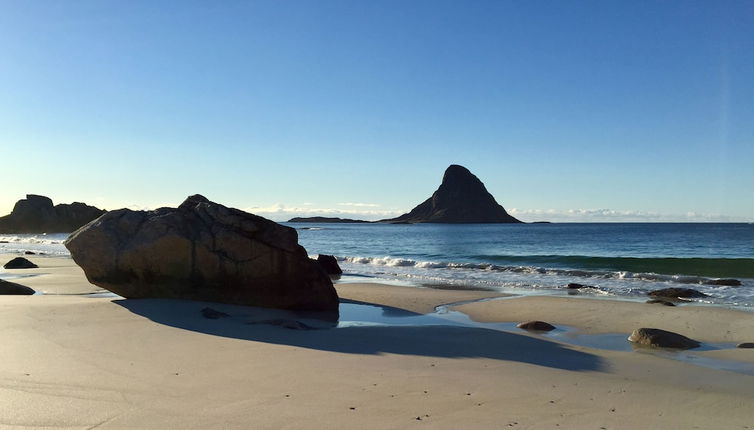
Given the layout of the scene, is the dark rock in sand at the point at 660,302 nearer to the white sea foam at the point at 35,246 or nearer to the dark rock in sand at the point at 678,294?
the dark rock in sand at the point at 678,294

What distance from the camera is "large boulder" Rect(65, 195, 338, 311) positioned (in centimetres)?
1235

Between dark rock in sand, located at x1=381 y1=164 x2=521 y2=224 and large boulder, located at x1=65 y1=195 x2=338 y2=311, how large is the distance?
17007cm

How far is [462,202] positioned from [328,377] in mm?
177769

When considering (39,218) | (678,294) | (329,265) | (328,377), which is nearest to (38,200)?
(39,218)

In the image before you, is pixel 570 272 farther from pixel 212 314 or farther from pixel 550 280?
pixel 212 314

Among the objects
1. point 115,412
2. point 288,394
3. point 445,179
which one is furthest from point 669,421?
point 445,179

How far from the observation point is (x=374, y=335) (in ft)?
32.5

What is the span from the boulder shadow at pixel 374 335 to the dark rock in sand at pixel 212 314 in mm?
114

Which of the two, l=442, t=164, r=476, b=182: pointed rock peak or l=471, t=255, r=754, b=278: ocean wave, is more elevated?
l=442, t=164, r=476, b=182: pointed rock peak

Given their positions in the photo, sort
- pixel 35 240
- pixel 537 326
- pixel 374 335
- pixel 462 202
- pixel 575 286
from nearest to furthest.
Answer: pixel 374 335 < pixel 537 326 < pixel 575 286 < pixel 35 240 < pixel 462 202

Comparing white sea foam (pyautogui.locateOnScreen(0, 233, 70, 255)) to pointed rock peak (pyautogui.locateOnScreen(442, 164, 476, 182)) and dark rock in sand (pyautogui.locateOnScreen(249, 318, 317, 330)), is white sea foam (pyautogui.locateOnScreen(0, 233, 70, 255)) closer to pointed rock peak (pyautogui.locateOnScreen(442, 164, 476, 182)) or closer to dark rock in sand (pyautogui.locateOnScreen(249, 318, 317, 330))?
dark rock in sand (pyautogui.locateOnScreen(249, 318, 317, 330))

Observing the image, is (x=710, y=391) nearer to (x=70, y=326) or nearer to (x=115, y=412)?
(x=115, y=412)

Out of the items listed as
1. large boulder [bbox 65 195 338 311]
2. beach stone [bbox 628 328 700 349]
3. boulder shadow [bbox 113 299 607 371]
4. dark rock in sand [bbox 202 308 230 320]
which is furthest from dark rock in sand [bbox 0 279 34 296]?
beach stone [bbox 628 328 700 349]

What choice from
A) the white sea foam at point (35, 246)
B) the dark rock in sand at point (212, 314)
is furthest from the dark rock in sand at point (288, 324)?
the white sea foam at point (35, 246)
